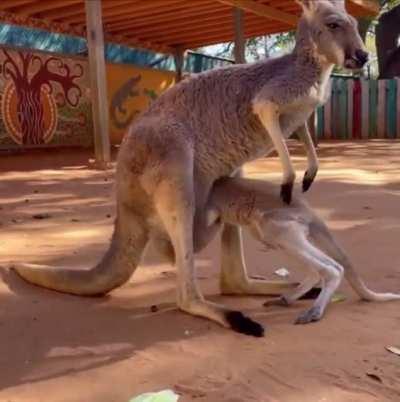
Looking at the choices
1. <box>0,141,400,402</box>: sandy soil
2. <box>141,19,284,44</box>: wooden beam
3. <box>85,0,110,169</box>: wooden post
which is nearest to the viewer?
<box>0,141,400,402</box>: sandy soil

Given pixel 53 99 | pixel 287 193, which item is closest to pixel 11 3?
pixel 53 99

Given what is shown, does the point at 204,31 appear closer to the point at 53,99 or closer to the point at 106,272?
the point at 53,99

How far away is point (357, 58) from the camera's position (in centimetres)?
310

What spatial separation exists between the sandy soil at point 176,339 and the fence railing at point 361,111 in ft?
41.4

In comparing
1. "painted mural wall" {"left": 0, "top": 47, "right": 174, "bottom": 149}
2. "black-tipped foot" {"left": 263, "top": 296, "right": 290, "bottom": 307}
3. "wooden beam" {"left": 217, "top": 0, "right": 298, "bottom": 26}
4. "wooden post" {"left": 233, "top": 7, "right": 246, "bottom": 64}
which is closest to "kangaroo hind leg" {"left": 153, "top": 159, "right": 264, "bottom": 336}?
"black-tipped foot" {"left": 263, "top": 296, "right": 290, "bottom": 307}

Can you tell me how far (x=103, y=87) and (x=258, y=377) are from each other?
6.89 m

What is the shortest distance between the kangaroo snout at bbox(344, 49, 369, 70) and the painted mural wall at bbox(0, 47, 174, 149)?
878 centimetres

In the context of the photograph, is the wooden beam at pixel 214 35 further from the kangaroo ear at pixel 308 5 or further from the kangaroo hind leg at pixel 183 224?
the kangaroo hind leg at pixel 183 224

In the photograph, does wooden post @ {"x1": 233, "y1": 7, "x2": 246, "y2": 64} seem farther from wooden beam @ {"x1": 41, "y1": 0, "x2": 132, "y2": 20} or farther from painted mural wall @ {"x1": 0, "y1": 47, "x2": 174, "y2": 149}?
painted mural wall @ {"x1": 0, "y1": 47, "x2": 174, "y2": 149}

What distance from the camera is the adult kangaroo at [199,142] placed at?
302 centimetres

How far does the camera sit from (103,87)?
344 inches

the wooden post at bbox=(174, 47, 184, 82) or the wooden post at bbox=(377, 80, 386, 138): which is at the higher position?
the wooden post at bbox=(174, 47, 184, 82)

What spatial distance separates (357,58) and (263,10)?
8598 millimetres

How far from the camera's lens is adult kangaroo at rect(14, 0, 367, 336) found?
9.92ft
